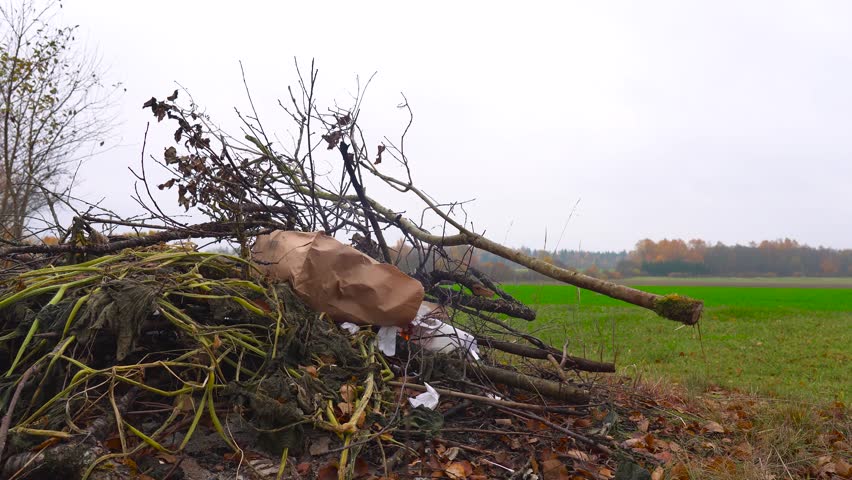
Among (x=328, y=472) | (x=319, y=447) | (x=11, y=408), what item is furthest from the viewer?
(x=319, y=447)

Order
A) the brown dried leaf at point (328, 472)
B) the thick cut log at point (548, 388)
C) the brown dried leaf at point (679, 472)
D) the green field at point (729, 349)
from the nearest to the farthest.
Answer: the brown dried leaf at point (328, 472) < the brown dried leaf at point (679, 472) < the thick cut log at point (548, 388) < the green field at point (729, 349)

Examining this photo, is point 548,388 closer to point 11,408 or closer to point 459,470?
point 459,470

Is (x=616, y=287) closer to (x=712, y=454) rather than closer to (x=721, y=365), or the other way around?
(x=712, y=454)

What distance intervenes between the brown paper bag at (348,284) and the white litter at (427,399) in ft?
1.45

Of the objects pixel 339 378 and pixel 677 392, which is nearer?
pixel 339 378

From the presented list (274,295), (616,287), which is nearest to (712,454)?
(616,287)

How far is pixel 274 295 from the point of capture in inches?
113

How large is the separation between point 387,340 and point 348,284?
1.22 ft

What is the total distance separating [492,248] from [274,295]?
160cm

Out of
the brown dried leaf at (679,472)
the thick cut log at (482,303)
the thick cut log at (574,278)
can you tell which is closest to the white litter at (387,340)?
the thick cut log at (482,303)

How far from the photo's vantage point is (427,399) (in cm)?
278

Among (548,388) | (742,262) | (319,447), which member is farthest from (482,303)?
(742,262)

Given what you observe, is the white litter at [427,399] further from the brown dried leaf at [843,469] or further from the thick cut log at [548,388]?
the brown dried leaf at [843,469]

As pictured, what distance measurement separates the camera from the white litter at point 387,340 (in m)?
3.05
